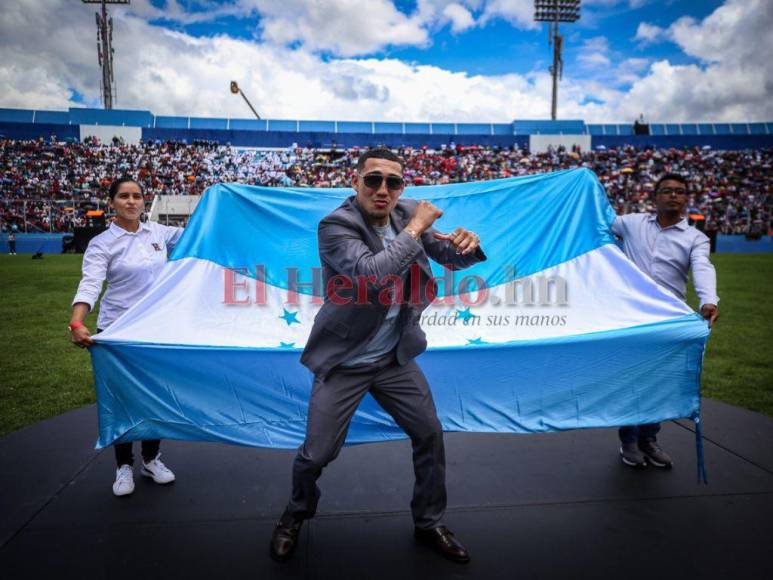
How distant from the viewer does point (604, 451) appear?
12.5ft

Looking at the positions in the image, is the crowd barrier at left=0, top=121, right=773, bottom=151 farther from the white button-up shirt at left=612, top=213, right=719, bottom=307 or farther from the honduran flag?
the white button-up shirt at left=612, top=213, right=719, bottom=307

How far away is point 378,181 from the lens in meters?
2.20

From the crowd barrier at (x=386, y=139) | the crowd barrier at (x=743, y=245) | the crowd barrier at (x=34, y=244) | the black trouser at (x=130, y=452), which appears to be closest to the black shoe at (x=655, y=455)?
the black trouser at (x=130, y=452)

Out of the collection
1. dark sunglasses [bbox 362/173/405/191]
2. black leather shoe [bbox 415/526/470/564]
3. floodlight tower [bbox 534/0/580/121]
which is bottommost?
black leather shoe [bbox 415/526/470/564]

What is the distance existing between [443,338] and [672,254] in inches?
64.9

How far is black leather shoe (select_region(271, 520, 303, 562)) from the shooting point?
8.19ft

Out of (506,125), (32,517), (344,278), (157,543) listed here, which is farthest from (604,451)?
(506,125)

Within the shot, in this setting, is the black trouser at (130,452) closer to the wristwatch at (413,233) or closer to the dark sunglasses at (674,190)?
the wristwatch at (413,233)

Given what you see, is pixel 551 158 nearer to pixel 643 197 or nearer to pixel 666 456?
pixel 643 197

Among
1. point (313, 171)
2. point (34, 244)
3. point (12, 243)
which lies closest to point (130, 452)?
point (12, 243)

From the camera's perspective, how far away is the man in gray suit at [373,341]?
218cm

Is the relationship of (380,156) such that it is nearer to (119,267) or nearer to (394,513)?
(119,267)

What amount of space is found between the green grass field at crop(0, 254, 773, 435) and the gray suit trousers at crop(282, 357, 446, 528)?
3309 mm

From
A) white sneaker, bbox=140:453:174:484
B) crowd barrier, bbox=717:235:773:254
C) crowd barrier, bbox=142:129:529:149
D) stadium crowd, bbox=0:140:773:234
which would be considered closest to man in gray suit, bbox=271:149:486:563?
white sneaker, bbox=140:453:174:484
